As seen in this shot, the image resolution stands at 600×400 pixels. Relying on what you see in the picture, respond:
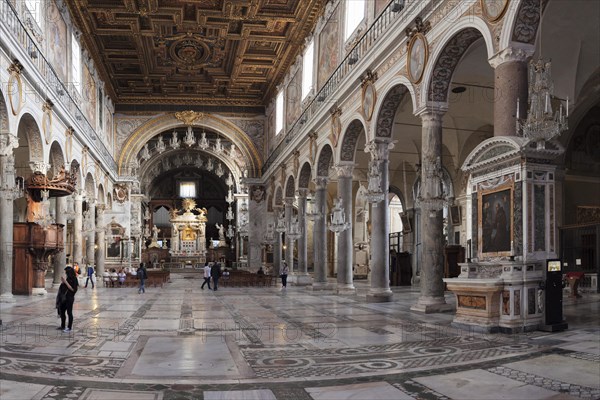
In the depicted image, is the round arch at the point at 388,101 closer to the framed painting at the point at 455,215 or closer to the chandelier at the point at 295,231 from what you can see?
the framed painting at the point at 455,215

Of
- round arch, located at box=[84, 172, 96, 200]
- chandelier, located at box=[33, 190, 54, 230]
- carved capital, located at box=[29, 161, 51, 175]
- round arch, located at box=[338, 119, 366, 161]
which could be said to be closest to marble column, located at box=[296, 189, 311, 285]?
round arch, located at box=[338, 119, 366, 161]

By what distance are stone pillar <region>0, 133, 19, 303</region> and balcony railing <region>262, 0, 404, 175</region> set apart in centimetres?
1022

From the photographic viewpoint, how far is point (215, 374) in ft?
22.7

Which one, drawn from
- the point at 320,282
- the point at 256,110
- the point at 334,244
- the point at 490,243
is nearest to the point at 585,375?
the point at 490,243

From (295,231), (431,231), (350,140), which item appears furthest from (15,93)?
(295,231)

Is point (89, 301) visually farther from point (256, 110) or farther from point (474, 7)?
point (256, 110)

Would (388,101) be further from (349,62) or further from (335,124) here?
(335,124)

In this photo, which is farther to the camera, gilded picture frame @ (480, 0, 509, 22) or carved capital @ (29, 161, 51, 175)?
carved capital @ (29, 161, 51, 175)

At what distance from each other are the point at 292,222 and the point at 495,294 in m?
18.3

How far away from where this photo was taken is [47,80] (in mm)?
20047

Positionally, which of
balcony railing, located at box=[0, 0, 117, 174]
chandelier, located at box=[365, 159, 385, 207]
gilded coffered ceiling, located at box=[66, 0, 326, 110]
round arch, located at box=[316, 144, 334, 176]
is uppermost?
gilded coffered ceiling, located at box=[66, 0, 326, 110]

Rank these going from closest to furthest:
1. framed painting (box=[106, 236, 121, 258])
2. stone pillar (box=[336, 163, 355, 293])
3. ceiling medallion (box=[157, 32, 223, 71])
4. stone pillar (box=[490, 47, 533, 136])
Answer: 1. stone pillar (box=[490, 47, 533, 136])
2. stone pillar (box=[336, 163, 355, 293])
3. ceiling medallion (box=[157, 32, 223, 71])
4. framed painting (box=[106, 236, 121, 258])

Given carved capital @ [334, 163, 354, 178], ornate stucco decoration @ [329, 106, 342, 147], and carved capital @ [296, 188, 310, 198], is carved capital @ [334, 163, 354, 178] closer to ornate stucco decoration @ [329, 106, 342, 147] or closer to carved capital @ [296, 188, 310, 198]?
ornate stucco decoration @ [329, 106, 342, 147]

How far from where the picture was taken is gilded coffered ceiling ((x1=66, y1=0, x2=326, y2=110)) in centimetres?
2533
